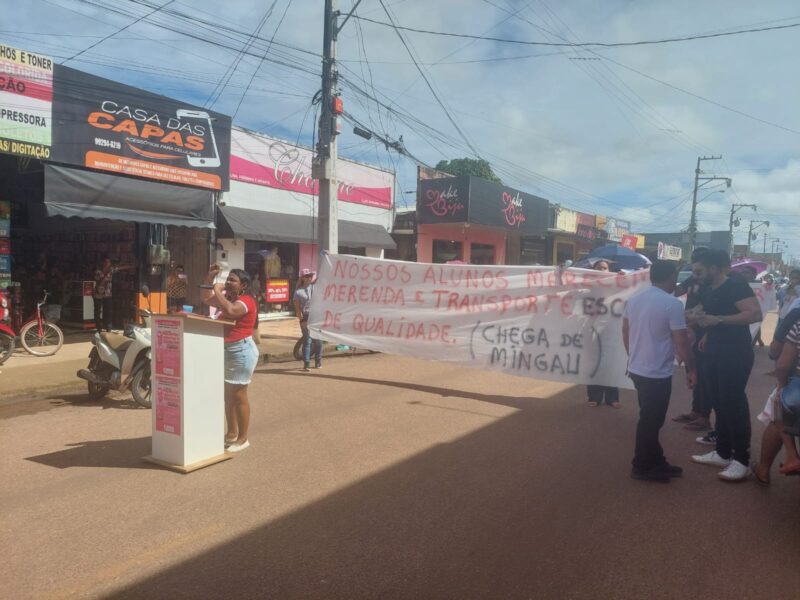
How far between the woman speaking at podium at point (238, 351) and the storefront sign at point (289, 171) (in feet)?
28.2

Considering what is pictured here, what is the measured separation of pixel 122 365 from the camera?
24.4 ft

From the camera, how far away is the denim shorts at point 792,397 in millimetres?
4113

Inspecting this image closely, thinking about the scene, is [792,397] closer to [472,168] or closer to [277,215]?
[277,215]

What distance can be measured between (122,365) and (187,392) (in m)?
3.04

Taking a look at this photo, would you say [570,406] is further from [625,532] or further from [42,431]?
[42,431]

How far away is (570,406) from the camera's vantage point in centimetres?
744

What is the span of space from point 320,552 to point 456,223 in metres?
18.8

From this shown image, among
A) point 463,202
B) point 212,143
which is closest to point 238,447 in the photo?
point 212,143

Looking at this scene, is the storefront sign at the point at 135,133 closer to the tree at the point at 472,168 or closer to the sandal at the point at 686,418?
the sandal at the point at 686,418

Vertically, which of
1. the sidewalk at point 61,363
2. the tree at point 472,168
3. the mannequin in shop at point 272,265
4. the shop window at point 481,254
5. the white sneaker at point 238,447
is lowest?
the sidewalk at point 61,363

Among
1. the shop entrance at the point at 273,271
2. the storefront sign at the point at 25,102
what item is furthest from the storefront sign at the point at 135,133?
the shop entrance at the point at 273,271

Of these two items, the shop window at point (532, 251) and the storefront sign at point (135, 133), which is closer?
the storefront sign at point (135, 133)

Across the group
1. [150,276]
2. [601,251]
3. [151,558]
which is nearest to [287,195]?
[150,276]

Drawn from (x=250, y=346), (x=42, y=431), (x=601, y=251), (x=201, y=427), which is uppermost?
(x=601, y=251)
